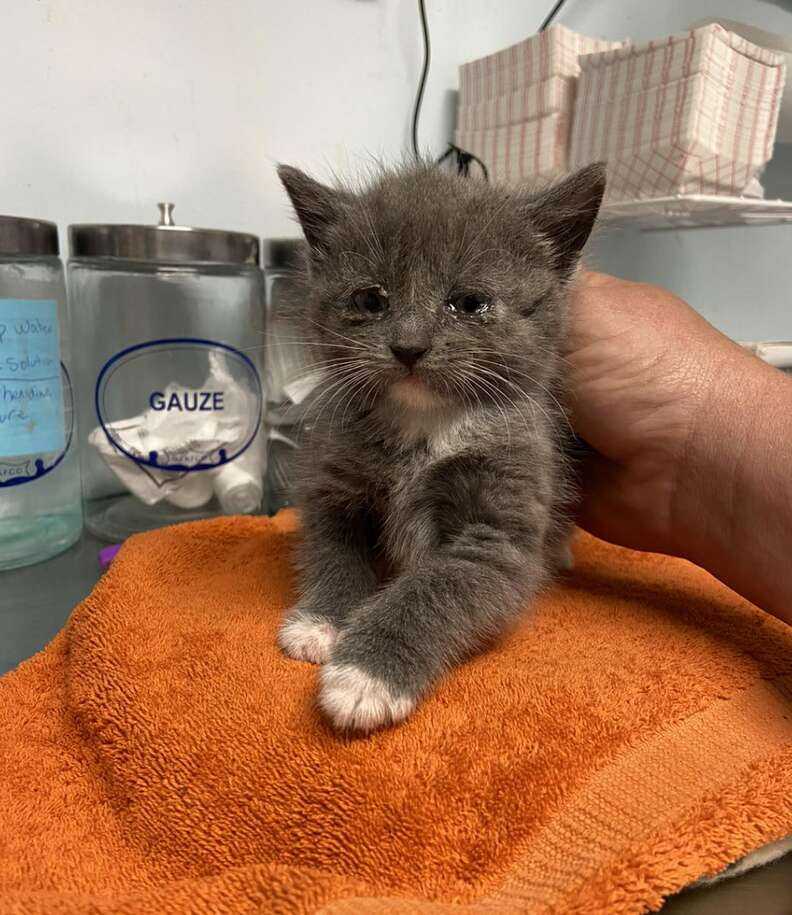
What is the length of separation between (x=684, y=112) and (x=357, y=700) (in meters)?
1.13

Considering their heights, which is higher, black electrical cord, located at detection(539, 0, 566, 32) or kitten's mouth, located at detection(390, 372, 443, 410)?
black electrical cord, located at detection(539, 0, 566, 32)

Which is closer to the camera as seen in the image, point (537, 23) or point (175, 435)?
point (175, 435)

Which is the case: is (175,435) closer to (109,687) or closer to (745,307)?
(109,687)

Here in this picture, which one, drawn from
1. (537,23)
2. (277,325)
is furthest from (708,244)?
(277,325)

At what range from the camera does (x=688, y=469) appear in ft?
3.20

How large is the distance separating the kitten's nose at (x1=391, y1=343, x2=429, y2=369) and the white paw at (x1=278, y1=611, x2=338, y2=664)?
30 cm

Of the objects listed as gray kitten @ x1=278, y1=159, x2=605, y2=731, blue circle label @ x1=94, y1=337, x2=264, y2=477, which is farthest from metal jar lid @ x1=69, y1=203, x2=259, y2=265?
gray kitten @ x1=278, y1=159, x2=605, y2=731

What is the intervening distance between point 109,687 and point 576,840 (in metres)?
0.48

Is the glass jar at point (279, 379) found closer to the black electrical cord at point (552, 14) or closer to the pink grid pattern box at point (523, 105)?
the pink grid pattern box at point (523, 105)

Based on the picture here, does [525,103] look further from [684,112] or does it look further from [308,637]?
[308,637]

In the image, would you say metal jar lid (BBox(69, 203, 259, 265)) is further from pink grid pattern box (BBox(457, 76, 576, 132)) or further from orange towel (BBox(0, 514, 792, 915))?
pink grid pattern box (BBox(457, 76, 576, 132))

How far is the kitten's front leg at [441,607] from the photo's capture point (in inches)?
26.1

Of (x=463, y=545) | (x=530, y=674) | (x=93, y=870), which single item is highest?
(x=463, y=545)

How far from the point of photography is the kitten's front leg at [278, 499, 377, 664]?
30.5 inches
